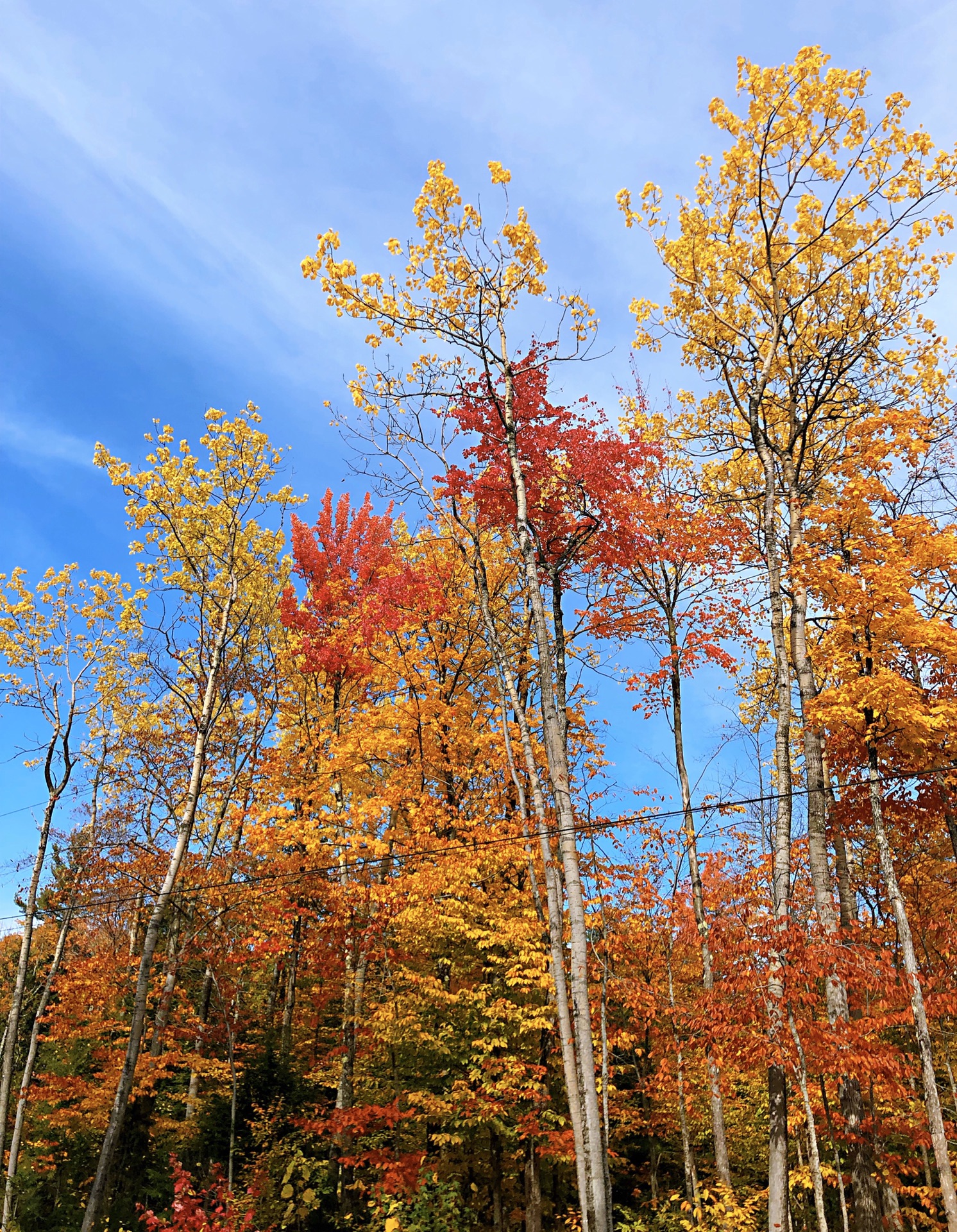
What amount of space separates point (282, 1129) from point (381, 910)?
4.96 metres

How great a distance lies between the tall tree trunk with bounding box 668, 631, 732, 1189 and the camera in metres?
9.74

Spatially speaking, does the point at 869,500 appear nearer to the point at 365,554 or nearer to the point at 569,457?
the point at 569,457

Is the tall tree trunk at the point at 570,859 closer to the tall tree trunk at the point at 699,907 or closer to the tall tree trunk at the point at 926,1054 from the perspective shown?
the tall tree trunk at the point at 699,907

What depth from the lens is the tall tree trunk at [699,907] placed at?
32.0ft

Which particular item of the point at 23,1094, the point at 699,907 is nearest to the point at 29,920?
the point at 23,1094

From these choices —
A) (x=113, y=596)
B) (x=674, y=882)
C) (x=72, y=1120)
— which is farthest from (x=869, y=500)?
(x=72, y=1120)

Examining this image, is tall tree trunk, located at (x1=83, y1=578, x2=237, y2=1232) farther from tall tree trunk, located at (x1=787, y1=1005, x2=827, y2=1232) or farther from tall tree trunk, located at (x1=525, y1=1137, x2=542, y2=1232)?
tall tree trunk, located at (x1=787, y1=1005, x2=827, y2=1232)

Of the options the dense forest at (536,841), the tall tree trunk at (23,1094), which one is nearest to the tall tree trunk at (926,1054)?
the dense forest at (536,841)

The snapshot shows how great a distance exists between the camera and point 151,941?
10.1 m

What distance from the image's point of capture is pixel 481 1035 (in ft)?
34.4

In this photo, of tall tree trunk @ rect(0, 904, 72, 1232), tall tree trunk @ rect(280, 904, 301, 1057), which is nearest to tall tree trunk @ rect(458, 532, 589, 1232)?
tall tree trunk @ rect(280, 904, 301, 1057)

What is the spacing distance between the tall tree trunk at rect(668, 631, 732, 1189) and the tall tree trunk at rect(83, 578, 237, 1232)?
23.4 ft

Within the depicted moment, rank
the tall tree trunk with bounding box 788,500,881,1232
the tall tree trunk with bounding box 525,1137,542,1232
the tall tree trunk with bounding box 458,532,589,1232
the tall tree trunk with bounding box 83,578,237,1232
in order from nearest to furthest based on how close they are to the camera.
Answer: the tall tree trunk with bounding box 458,532,589,1232 < the tall tree trunk with bounding box 788,500,881,1232 < the tall tree trunk with bounding box 83,578,237,1232 < the tall tree trunk with bounding box 525,1137,542,1232

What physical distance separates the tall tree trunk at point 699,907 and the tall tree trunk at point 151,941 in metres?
7.12
